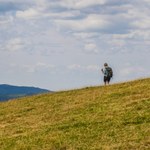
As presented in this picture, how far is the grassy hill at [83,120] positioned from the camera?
25203 mm

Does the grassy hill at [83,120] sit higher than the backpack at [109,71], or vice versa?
the backpack at [109,71]

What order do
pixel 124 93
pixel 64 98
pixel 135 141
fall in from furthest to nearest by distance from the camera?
pixel 64 98
pixel 124 93
pixel 135 141

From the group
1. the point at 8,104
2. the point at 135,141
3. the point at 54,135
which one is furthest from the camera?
the point at 8,104

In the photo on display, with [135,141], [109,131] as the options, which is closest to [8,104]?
[109,131]

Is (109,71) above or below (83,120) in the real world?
above

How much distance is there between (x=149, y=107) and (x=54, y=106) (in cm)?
1079

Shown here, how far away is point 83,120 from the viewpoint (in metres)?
31.0

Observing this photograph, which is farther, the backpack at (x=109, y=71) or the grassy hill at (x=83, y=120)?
the backpack at (x=109, y=71)

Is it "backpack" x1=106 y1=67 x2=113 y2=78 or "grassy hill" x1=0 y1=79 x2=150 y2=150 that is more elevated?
"backpack" x1=106 y1=67 x2=113 y2=78

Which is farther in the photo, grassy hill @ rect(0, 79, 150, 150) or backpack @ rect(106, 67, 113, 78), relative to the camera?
backpack @ rect(106, 67, 113, 78)

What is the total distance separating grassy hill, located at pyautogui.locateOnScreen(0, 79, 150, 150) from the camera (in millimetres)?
25203

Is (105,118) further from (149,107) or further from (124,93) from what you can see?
(124,93)

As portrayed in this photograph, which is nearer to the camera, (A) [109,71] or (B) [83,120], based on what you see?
(B) [83,120]

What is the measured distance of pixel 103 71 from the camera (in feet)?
157
